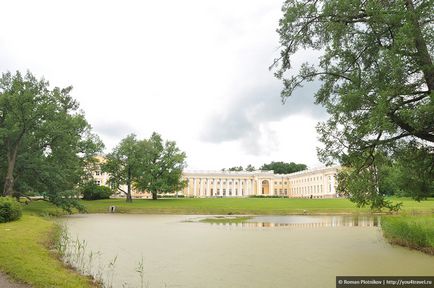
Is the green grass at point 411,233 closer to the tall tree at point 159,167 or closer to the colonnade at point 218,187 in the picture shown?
the tall tree at point 159,167

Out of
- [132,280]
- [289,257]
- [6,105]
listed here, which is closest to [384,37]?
[289,257]

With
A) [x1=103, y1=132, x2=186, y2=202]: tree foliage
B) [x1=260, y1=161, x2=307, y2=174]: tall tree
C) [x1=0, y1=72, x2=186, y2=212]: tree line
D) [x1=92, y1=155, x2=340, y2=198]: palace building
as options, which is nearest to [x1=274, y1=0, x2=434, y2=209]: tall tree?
[x1=0, y1=72, x2=186, y2=212]: tree line

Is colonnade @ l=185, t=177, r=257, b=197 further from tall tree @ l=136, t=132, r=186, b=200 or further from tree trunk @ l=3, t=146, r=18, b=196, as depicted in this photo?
tree trunk @ l=3, t=146, r=18, b=196

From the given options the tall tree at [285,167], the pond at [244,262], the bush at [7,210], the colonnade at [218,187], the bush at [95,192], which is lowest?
the pond at [244,262]

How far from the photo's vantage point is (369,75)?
1352cm

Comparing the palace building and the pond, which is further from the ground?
the palace building

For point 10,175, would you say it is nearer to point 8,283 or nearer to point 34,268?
point 34,268

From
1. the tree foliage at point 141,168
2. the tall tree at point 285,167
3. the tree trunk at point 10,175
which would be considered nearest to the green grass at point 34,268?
the tree trunk at point 10,175

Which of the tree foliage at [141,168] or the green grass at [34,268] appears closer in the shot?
the green grass at [34,268]

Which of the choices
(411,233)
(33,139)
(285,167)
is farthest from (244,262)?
(285,167)

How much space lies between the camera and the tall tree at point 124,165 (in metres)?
62.0

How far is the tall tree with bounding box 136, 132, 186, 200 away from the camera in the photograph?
62.8 m

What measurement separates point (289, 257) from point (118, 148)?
53733 mm

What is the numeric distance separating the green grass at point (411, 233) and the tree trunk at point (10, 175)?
2682 centimetres
